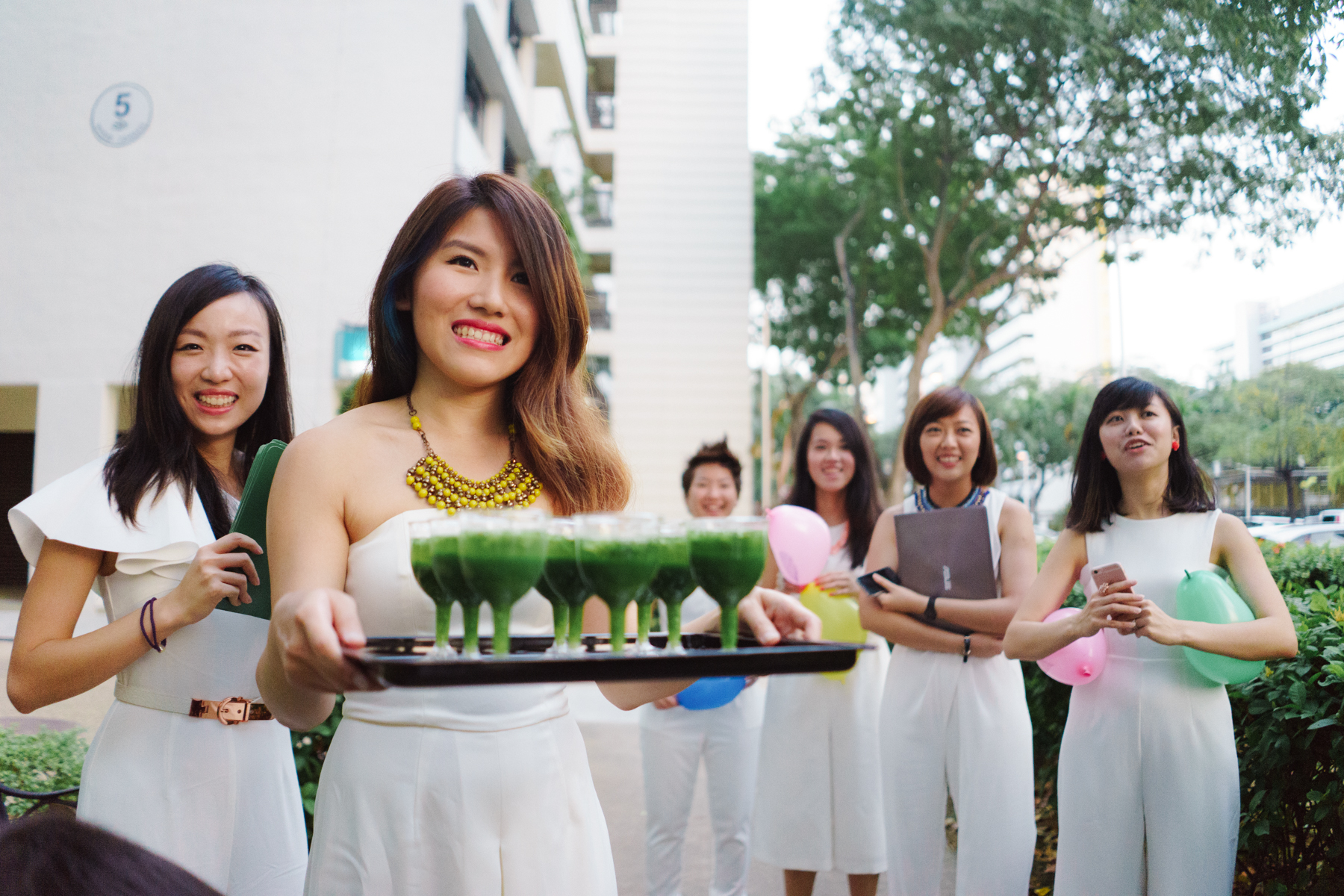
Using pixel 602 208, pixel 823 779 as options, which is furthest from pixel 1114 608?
pixel 602 208

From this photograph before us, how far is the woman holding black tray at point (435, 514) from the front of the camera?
1398 millimetres

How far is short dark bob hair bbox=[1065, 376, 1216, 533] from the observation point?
9.39 feet

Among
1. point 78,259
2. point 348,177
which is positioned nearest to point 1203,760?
point 78,259

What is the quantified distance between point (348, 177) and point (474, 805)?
436cm

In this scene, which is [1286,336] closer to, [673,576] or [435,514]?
[673,576]

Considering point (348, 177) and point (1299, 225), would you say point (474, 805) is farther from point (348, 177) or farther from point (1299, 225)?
point (348, 177)

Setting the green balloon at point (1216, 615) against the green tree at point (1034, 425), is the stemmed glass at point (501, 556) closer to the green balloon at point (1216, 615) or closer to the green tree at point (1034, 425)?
the green balloon at point (1216, 615)

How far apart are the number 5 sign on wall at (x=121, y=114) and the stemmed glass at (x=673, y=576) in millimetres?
3012

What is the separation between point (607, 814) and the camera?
201 inches

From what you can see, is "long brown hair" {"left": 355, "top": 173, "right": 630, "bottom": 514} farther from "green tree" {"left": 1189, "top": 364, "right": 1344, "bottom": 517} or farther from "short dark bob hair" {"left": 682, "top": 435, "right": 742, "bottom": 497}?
"green tree" {"left": 1189, "top": 364, "right": 1344, "bottom": 517}

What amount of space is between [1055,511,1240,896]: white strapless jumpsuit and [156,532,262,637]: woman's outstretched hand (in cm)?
234

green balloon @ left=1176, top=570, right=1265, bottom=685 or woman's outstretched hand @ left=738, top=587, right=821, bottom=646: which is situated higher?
woman's outstretched hand @ left=738, top=587, right=821, bottom=646

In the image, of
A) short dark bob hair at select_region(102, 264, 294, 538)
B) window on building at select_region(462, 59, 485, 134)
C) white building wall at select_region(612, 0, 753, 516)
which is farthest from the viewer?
white building wall at select_region(612, 0, 753, 516)

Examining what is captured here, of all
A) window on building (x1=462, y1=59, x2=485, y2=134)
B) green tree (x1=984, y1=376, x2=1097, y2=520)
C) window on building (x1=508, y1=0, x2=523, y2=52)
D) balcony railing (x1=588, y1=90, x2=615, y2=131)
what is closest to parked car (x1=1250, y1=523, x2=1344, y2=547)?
window on building (x1=462, y1=59, x2=485, y2=134)
